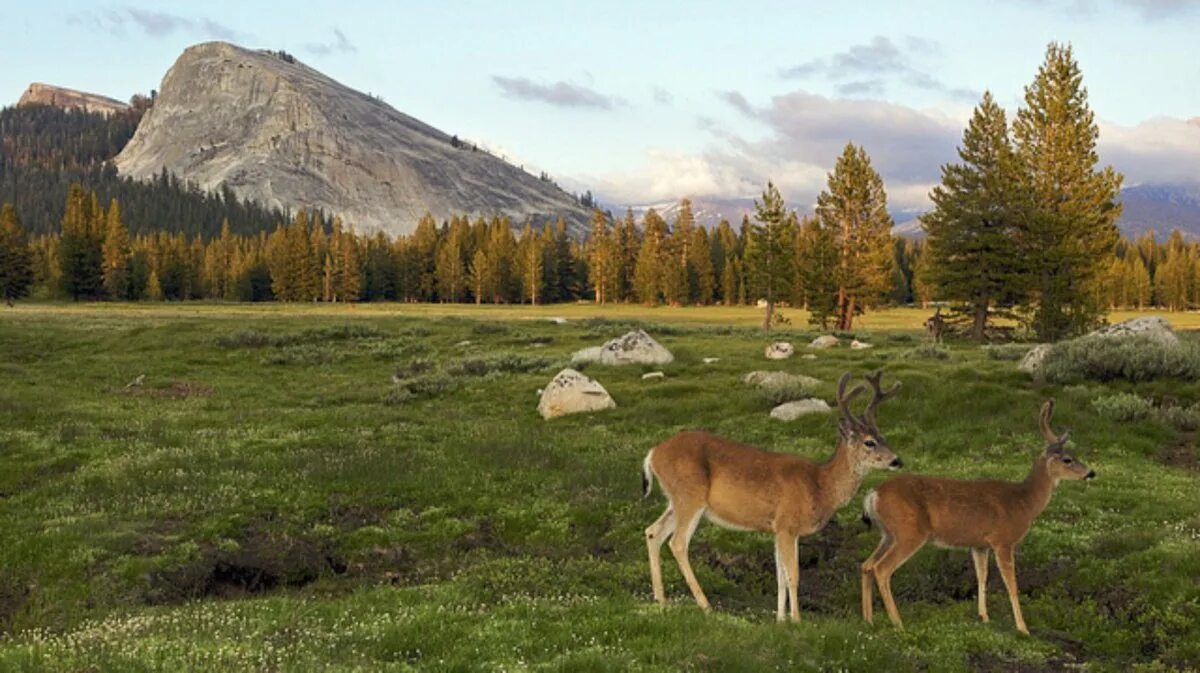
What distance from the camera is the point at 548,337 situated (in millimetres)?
51844

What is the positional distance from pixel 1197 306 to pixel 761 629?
16708 cm

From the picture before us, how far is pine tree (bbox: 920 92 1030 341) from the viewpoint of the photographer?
154ft

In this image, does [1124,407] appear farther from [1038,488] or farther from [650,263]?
[650,263]

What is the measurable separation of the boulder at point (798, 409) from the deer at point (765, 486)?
13124mm

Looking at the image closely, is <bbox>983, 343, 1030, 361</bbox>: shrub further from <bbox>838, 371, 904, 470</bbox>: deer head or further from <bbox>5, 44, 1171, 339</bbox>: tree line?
<bbox>838, 371, 904, 470</bbox>: deer head

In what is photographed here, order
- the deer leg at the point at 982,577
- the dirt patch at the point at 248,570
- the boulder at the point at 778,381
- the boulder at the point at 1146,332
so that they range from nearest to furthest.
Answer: the deer leg at the point at 982,577 → the dirt patch at the point at 248,570 → the boulder at the point at 1146,332 → the boulder at the point at 778,381

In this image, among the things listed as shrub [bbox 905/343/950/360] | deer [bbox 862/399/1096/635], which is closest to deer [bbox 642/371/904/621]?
deer [bbox 862/399/1096/635]

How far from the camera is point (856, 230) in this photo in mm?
66938

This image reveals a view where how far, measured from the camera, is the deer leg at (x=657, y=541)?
10797 millimetres

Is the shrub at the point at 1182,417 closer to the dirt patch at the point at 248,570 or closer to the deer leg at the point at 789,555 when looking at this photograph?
the deer leg at the point at 789,555

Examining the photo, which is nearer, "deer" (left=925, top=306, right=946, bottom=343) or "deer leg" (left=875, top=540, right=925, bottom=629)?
"deer leg" (left=875, top=540, right=925, bottom=629)

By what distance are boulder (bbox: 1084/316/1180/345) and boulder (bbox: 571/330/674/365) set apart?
692 inches

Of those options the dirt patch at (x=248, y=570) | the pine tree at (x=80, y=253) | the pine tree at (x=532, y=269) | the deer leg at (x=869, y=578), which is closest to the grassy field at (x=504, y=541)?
the dirt patch at (x=248, y=570)

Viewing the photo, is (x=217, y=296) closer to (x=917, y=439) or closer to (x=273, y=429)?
(x=273, y=429)
